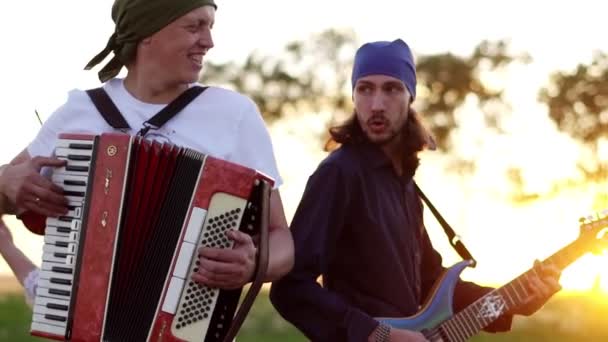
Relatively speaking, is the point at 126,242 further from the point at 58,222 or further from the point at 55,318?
the point at 55,318

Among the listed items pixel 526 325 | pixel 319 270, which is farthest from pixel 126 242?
pixel 526 325

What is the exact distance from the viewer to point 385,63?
6.64 meters

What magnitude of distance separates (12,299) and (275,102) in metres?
8.45

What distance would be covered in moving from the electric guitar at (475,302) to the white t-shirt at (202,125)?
1.40 m

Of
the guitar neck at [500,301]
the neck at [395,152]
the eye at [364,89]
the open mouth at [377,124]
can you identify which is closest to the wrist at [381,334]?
the guitar neck at [500,301]

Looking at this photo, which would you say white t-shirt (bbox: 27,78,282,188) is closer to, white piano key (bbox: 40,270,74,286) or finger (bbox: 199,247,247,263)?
finger (bbox: 199,247,247,263)

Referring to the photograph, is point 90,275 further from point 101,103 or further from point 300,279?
point 300,279

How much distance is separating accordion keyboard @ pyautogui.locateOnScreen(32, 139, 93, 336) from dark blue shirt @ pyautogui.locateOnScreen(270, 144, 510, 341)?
1.27 meters

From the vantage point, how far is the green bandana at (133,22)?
17.4 feet

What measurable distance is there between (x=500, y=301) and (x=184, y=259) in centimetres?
227

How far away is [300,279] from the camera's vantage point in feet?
20.3

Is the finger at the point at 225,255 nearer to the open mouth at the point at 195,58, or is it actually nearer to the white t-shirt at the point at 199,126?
the white t-shirt at the point at 199,126

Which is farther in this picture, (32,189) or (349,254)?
(349,254)

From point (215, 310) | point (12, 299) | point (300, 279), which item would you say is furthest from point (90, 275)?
point (12, 299)
